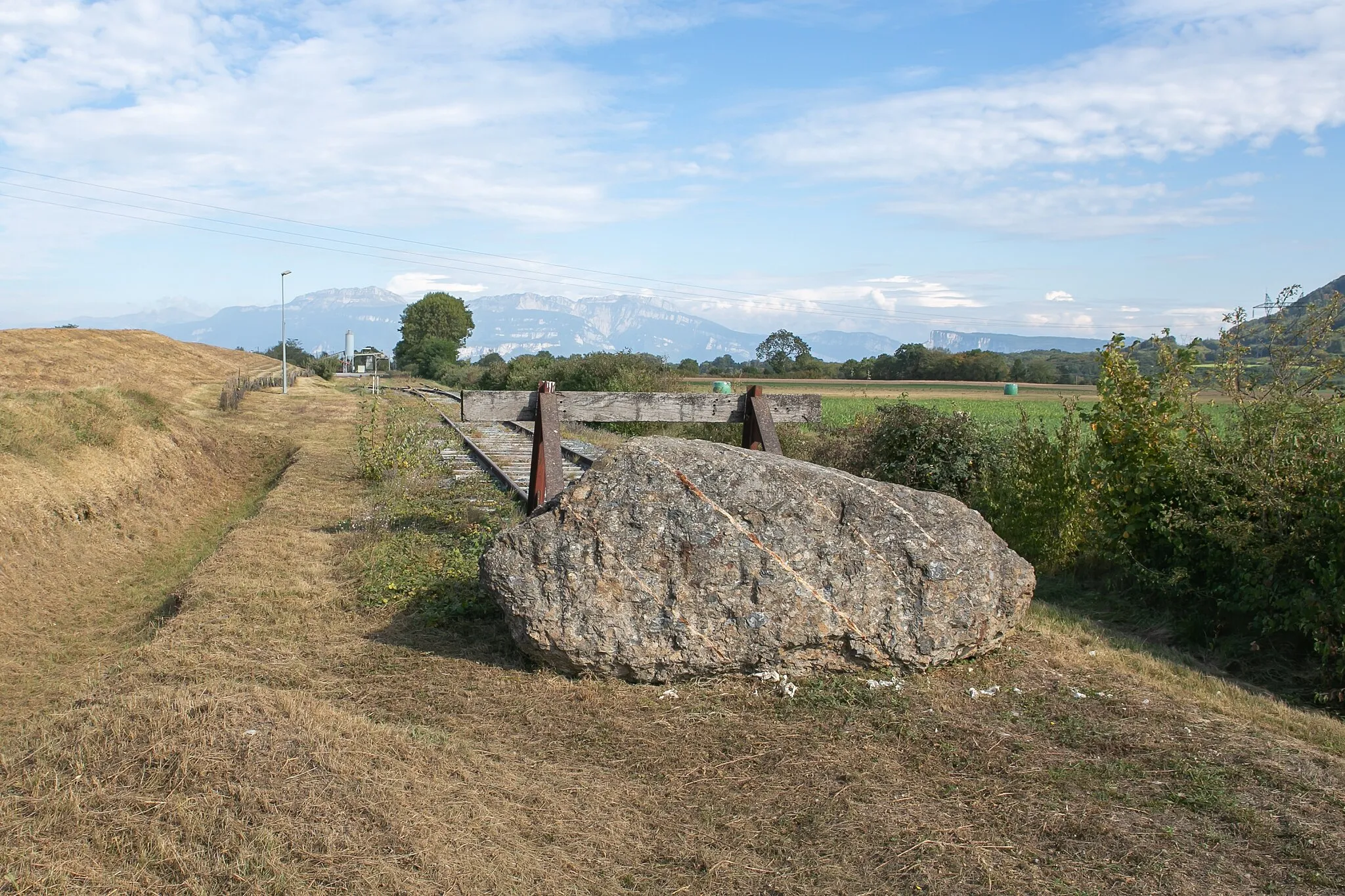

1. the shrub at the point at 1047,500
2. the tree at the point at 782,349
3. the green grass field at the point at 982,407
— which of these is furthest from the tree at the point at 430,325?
the shrub at the point at 1047,500

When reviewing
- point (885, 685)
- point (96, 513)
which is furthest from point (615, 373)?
point (885, 685)

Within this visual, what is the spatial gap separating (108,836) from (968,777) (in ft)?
11.9

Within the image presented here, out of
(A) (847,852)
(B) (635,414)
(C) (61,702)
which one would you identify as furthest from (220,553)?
(A) (847,852)

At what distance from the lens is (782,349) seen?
7469 cm

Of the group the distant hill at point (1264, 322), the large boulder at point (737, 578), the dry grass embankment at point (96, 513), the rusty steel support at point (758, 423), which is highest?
the distant hill at point (1264, 322)

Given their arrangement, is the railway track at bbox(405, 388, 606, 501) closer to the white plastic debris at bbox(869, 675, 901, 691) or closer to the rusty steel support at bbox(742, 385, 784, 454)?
the rusty steel support at bbox(742, 385, 784, 454)

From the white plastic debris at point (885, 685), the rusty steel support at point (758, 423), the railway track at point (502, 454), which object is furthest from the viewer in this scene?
the railway track at point (502, 454)

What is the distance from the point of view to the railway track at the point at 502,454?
1482 centimetres

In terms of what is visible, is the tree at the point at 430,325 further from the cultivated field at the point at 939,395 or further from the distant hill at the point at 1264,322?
the distant hill at the point at 1264,322

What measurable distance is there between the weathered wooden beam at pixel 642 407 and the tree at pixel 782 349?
61.5 m

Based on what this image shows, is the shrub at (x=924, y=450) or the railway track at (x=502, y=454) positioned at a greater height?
the shrub at (x=924, y=450)

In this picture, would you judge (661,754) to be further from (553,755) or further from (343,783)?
(343,783)

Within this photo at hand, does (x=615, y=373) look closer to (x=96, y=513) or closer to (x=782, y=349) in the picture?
(x=96, y=513)

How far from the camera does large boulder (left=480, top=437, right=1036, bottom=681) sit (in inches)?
226
